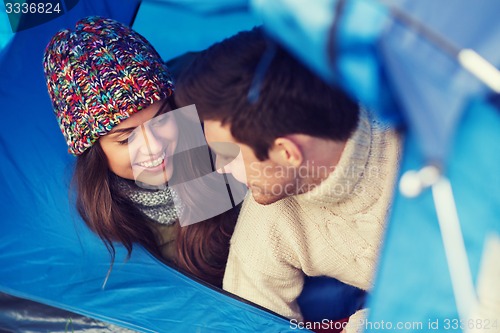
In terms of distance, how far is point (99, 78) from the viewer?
49.2 inches

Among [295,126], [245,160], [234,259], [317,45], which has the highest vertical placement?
[317,45]

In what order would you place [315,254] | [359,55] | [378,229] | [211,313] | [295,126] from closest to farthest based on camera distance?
1. [359,55]
2. [295,126]
3. [378,229]
4. [315,254]
5. [211,313]

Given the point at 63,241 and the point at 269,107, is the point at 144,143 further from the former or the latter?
the point at 269,107

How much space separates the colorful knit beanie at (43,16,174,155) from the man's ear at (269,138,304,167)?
0.39 metres

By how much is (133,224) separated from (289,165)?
522mm

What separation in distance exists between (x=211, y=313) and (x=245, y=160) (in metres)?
0.49

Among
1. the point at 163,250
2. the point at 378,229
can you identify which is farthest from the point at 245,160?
the point at 163,250

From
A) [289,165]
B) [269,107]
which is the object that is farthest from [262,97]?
[289,165]

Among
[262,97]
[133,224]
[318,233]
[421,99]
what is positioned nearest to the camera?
[421,99]

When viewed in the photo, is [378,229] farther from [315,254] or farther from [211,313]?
[211,313]

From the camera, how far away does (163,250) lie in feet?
4.76

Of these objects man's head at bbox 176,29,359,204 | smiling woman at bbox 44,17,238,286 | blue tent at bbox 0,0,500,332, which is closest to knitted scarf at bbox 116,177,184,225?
smiling woman at bbox 44,17,238,286
